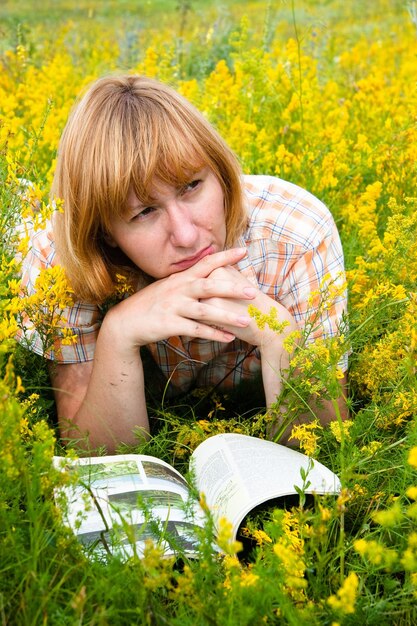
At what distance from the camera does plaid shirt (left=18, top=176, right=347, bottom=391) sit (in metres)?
2.48

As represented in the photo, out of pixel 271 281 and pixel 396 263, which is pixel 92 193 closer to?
pixel 271 281

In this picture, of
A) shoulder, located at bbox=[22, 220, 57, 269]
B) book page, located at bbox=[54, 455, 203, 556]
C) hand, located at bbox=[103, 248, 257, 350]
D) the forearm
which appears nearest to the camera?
book page, located at bbox=[54, 455, 203, 556]

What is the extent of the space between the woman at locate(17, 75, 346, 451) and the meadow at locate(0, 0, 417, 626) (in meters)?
0.11

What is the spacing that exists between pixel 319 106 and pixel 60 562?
10.9ft

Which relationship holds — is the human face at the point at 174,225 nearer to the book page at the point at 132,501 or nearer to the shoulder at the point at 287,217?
the shoulder at the point at 287,217

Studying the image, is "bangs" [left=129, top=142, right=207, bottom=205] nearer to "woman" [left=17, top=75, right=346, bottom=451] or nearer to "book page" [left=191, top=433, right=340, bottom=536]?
"woman" [left=17, top=75, right=346, bottom=451]

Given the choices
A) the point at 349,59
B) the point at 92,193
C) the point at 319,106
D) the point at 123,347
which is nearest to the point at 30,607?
the point at 123,347

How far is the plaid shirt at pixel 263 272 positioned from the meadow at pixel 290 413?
0.09 meters

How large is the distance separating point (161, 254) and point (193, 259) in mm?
91

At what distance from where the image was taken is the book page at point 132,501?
1.72 metres

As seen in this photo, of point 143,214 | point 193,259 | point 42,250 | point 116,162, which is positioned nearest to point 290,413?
point 193,259

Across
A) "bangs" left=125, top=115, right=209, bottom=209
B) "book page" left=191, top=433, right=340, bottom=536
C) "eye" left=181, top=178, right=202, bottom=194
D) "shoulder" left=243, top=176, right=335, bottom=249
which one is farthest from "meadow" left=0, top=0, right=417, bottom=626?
"eye" left=181, top=178, right=202, bottom=194

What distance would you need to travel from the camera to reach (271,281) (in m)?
2.53

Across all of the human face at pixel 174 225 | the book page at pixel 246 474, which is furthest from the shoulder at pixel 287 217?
the book page at pixel 246 474
